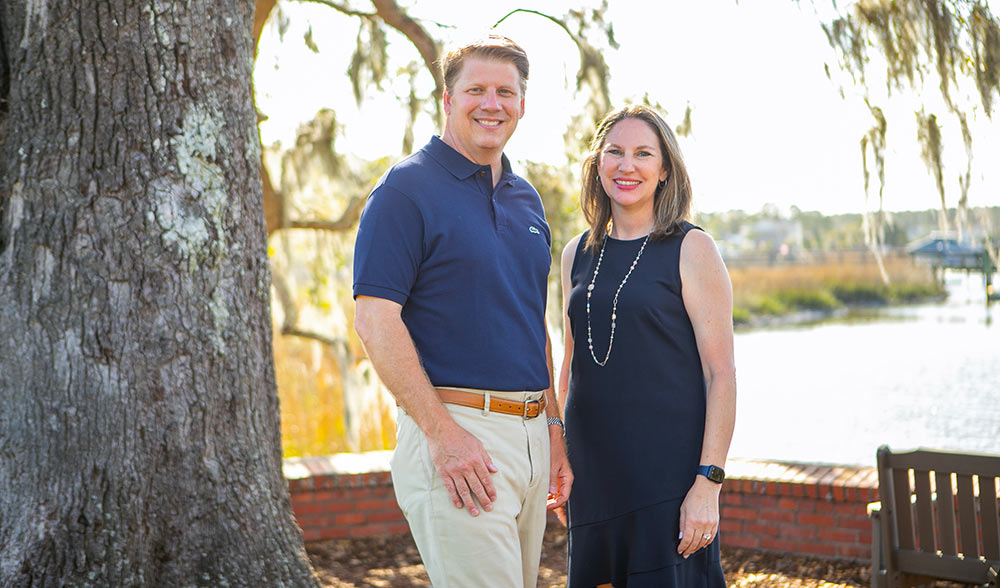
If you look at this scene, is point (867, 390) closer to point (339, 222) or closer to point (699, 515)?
point (339, 222)

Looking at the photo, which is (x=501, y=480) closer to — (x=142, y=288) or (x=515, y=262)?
(x=515, y=262)

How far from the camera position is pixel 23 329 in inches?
111

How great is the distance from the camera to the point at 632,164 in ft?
8.05

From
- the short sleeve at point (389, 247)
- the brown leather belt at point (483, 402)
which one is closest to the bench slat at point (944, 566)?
the brown leather belt at point (483, 402)

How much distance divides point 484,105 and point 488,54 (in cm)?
12

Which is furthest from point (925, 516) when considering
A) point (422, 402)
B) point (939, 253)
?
point (939, 253)

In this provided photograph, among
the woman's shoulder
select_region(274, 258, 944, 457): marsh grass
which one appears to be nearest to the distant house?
select_region(274, 258, 944, 457): marsh grass

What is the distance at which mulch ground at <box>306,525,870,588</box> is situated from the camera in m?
4.06

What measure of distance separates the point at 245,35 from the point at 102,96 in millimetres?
528

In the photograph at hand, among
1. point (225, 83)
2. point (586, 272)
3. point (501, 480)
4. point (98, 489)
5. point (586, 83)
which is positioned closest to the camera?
point (501, 480)

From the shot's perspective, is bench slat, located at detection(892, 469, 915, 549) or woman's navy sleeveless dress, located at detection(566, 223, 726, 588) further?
bench slat, located at detection(892, 469, 915, 549)

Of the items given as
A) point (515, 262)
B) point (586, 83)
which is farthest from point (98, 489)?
point (586, 83)

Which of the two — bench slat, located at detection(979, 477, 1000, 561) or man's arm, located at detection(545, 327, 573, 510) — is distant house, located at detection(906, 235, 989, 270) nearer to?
bench slat, located at detection(979, 477, 1000, 561)

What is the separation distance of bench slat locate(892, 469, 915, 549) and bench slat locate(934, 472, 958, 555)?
10 centimetres
